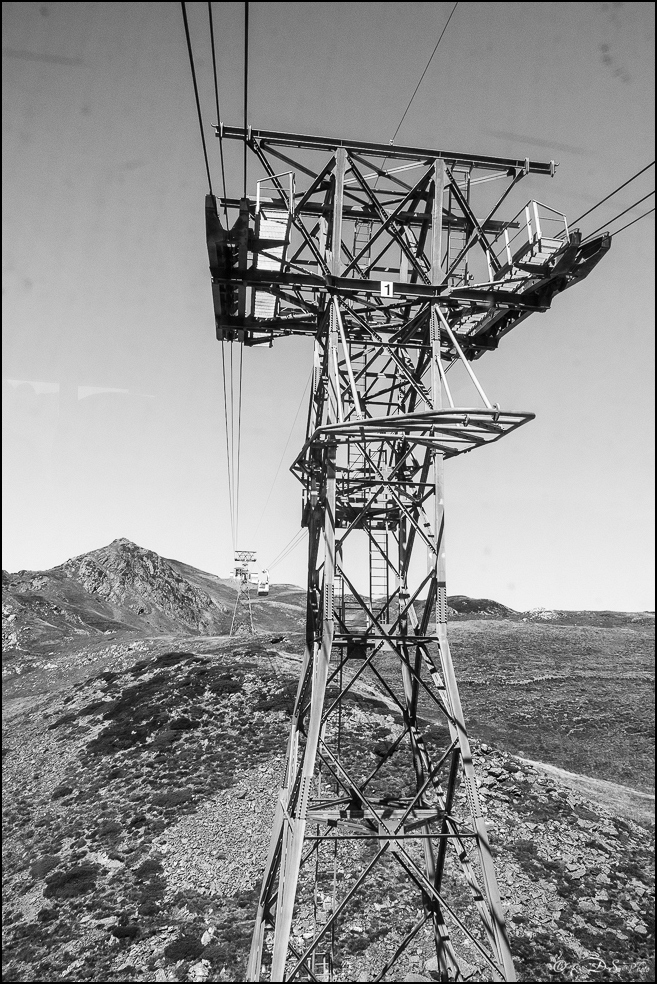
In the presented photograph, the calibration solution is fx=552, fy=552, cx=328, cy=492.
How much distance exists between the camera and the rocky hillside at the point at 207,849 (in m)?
15.0

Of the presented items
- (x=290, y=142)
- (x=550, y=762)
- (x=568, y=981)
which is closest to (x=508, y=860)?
(x=568, y=981)

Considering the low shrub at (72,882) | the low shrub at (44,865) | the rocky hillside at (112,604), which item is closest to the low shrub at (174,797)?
the low shrub at (72,882)

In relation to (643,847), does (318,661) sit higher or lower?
higher

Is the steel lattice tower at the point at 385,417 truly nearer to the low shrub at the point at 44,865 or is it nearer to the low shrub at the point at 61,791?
the low shrub at the point at 44,865

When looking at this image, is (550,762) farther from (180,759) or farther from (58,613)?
(58,613)

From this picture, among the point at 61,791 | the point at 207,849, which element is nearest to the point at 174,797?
the point at 207,849

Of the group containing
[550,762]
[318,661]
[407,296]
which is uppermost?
[407,296]

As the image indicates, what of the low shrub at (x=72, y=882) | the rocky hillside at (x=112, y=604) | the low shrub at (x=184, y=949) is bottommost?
the low shrub at (x=72, y=882)

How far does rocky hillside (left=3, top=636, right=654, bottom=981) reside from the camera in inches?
592

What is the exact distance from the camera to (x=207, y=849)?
1942 cm

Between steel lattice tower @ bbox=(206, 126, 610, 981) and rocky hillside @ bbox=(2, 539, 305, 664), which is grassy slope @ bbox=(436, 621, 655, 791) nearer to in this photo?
steel lattice tower @ bbox=(206, 126, 610, 981)

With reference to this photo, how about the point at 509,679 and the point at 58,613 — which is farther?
the point at 58,613

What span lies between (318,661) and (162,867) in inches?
600

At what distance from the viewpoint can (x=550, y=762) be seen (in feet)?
102
